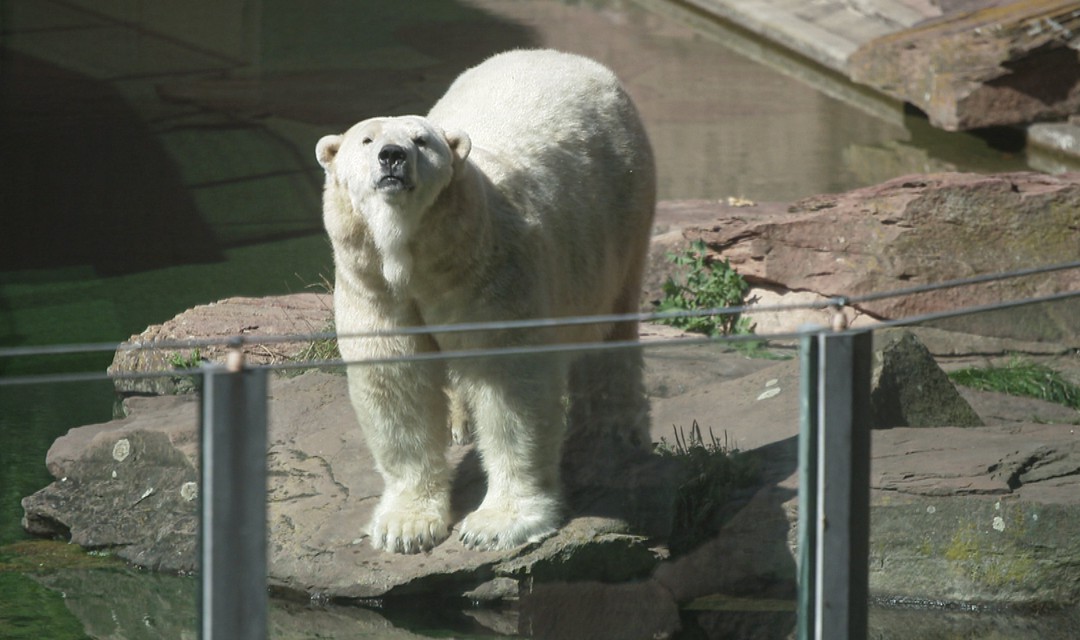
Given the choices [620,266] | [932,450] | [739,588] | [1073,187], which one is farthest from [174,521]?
[1073,187]

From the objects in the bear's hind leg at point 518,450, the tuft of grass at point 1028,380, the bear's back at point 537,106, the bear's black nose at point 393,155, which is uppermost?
the bear's back at point 537,106

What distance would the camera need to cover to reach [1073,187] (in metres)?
6.66

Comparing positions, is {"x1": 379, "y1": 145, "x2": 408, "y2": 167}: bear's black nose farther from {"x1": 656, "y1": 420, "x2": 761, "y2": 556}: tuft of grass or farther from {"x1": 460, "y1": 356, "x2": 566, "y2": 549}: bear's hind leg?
{"x1": 656, "y1": 420, "x2": 761, "y2": 556}: tuft of grass

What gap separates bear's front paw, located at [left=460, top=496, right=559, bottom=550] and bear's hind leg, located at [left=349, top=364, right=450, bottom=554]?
8 cm

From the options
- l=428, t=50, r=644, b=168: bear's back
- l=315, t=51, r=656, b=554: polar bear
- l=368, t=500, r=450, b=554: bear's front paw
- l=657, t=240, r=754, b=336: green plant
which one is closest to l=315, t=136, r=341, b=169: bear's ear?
l=315, t=51, r=656, b=554: polar bear

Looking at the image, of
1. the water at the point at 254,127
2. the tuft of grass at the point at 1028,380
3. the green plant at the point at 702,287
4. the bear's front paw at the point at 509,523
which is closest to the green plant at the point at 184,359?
the water at the point at 254,127

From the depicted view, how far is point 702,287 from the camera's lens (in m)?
6.77

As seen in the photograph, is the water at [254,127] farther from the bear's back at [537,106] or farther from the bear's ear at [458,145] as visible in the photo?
the bear's ear at [458,145]

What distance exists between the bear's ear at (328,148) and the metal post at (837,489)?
1736 mm

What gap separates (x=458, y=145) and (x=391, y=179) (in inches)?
9.8

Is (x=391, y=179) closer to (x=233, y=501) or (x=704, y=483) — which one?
(x=704, y=483)

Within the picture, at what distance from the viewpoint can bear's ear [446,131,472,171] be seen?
381 cm

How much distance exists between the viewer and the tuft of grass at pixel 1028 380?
306 cm

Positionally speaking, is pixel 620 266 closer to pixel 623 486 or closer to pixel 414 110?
pixel 623 486
